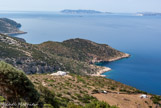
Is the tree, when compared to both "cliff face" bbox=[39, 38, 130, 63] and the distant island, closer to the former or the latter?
the distant island

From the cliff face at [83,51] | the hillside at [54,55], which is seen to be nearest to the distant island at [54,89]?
the hillside at [54,55]

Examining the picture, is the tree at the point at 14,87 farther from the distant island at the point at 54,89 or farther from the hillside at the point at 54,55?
the hillside at the point at 54,55

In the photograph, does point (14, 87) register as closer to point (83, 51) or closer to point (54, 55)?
point (54, 55)

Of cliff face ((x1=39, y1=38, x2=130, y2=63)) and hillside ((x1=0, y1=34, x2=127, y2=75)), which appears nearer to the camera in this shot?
hillside ((x1=0, y1=34, x2=127, y2=75))

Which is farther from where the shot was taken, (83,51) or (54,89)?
(83,51)

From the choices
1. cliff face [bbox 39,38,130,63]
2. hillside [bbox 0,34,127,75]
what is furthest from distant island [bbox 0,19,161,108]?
cliff face [bbox 39,38,130,63]

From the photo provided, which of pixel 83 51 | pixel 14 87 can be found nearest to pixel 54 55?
pixel 83 51

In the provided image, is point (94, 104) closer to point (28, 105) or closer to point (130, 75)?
point (28, 105)

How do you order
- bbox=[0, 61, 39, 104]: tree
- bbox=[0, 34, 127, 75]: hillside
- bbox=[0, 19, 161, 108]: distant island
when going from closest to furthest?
bbox=[0, 61, 39, 104]: tree → bbox=[0, 19, 161, 108]: distant island → bbox=[0, 34, 127, 75]: hillside

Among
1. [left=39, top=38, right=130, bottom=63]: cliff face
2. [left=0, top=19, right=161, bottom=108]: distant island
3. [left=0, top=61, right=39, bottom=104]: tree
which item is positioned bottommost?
[left=39, top=38, right=130, bottom=63]: cliff face

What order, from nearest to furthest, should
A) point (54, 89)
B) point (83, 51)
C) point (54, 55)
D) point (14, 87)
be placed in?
point (14, 87), point (54, 89), point (54, 55), point (83, 51)

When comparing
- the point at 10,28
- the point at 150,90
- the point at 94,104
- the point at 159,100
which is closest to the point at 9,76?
the point at 94,104
